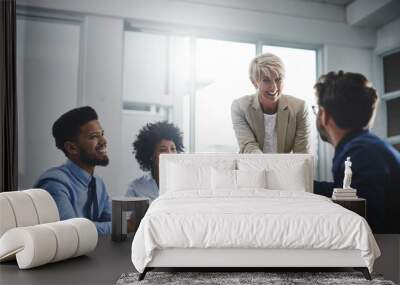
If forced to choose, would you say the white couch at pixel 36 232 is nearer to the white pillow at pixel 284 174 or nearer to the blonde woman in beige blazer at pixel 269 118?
the white pillow at pixel 284 174

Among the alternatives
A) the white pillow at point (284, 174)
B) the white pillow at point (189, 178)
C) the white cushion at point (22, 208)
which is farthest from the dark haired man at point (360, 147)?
the white cushion at point (22, 208)

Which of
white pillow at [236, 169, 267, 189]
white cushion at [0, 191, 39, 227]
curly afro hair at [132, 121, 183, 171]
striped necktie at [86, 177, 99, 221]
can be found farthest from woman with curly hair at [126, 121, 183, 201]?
white cushion at [0, 191, 39, 227]

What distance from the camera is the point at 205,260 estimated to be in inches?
123

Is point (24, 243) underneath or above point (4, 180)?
underneath

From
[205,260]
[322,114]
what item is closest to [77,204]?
[205,260]

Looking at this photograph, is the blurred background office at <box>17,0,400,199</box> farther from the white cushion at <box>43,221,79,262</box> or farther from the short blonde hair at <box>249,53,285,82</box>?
the white cushion at <box>43,221,79,262</box>

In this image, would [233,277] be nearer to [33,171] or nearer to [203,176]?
[203,176]

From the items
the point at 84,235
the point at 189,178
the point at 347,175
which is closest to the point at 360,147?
the point at 347,175

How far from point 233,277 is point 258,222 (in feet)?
1.54

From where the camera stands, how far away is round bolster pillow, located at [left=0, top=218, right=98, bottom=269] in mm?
3311

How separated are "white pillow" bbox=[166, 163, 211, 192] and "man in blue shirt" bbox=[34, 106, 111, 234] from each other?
972 mm

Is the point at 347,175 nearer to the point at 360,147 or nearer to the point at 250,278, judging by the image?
the point at 360,147

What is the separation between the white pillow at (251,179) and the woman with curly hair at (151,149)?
99cm

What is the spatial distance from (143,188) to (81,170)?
758 mm
